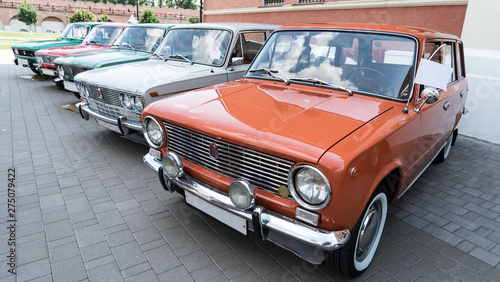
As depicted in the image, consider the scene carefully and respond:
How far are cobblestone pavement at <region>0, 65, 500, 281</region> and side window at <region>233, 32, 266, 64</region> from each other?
218 centimetres

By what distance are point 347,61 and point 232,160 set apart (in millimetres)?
1535

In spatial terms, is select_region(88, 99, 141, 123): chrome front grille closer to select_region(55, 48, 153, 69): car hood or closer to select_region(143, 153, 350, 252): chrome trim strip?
select_region(55, 48, 153, 69): car hood

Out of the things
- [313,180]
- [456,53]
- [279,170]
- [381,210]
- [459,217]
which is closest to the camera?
[313,180]

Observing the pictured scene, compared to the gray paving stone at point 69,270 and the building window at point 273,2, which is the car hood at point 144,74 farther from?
the building window at point 273,2

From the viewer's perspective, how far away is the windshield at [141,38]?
689 cm

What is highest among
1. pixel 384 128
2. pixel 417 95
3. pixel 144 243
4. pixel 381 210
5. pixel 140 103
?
pixel 417 95

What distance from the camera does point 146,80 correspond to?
4.45 metres

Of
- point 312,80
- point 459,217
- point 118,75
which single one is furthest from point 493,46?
point 118,75

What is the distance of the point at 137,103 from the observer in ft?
14.1

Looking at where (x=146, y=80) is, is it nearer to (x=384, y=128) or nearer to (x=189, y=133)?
(x=189, y=133)

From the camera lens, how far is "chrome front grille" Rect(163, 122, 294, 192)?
7.34ft

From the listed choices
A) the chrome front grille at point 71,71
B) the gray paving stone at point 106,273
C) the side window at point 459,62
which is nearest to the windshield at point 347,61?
the side window at point 459,62

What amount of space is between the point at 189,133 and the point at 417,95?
1.99 m

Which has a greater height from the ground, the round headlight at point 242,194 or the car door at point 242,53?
the car door at point 242,53
